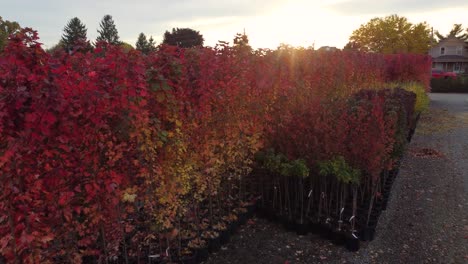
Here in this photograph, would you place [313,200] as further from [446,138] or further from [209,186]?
[446,138]

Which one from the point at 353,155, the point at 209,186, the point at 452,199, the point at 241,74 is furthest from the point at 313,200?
the point at 452,199

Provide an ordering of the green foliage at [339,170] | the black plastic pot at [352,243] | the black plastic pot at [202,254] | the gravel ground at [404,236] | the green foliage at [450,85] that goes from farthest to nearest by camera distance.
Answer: the green foliage at [450,85], the green foliage at [339,170], the black plastic pot at [352,243], the gravel ground at [404,236], the black plastic pot at [202,254]

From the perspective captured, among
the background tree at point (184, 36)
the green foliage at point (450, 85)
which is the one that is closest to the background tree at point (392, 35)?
the green foliage at point (450, 85)

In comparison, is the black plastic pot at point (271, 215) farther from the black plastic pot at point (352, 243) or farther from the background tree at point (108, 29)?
the background tree at point (108, 29)

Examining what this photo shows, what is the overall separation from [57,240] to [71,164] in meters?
0.84

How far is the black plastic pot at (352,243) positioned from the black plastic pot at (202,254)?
5.80ft

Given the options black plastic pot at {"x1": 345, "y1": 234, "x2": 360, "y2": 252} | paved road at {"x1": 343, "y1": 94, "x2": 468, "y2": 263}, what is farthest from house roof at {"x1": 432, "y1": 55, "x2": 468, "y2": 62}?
black plastic pot at {"x1": 345, "y1": 234, "x2": 360, "y2": 252}

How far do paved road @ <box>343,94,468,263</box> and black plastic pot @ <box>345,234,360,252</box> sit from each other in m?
0.09

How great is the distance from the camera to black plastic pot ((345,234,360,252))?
14.1 ft

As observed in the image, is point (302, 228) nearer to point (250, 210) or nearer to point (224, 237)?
point (250, 210)

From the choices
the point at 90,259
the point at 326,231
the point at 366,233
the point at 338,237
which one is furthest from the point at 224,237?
the point at 366,233

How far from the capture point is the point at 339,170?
14.7 feet

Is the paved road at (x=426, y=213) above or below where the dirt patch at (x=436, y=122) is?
below

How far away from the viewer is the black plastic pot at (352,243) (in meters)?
4.30
